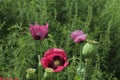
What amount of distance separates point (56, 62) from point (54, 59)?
3 centimetres

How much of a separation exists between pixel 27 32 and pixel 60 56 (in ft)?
4.54

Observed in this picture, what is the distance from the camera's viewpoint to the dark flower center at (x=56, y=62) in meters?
2.16

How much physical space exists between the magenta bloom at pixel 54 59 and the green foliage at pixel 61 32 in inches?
30.1

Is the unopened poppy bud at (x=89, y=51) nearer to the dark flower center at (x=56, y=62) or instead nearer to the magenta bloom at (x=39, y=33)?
the dark flower center at (x=56, y=62)

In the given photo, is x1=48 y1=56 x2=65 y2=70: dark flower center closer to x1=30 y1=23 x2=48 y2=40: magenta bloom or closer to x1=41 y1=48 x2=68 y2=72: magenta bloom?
x1=41 y1=48 x2=68 y2=72: magenta bloom

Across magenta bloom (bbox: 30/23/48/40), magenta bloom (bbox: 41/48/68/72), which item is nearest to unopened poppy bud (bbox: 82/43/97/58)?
magenta bloom (bbox: 41/48/68/72)

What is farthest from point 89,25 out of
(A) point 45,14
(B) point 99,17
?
(A) point 45,14

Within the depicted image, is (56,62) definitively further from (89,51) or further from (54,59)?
(89,51)

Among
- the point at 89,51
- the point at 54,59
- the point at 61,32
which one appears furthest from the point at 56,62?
the point at 61,32

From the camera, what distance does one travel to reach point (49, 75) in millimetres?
2135

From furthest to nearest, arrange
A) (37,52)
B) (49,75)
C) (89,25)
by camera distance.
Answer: (89,25) → (37,52) → (49,75)

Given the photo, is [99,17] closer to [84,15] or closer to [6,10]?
[84,15]

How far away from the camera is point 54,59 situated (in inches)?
86.0

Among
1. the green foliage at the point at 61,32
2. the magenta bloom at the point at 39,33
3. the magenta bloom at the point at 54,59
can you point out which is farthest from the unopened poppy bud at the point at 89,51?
the green foliage at the point at 61,32
